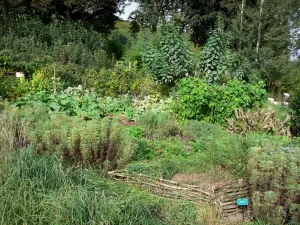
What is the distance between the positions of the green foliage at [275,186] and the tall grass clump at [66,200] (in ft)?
2.34

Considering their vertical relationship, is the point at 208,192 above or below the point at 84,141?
below

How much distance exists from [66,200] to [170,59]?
756cm

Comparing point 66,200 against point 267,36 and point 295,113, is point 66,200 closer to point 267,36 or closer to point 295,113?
point 295,113

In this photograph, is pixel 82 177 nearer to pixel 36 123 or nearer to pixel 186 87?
pixel 36 123

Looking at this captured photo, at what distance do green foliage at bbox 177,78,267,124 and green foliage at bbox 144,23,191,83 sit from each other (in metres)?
1.97

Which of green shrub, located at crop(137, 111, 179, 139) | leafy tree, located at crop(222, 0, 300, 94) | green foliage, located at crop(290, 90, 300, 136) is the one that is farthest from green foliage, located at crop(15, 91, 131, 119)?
leafy tree, located at crop(222, 0, 300, 94)

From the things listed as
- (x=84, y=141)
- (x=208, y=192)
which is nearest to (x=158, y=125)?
(x=84, y=141)

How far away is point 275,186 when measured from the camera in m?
3.52

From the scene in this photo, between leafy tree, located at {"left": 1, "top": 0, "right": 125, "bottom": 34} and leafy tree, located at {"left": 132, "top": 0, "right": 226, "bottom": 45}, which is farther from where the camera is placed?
leafy tree, located at {"left": 132, "top": 0, "right": 226, "bottom": 45}

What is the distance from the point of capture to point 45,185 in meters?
3.54

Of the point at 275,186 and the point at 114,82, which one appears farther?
the point at 114,82

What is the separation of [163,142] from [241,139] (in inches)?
78.0

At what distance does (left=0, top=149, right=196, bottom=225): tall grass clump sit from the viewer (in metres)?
3.08

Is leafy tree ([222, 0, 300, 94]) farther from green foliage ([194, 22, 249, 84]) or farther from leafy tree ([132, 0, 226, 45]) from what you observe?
green foliage ([194, 22, 249, 84])
